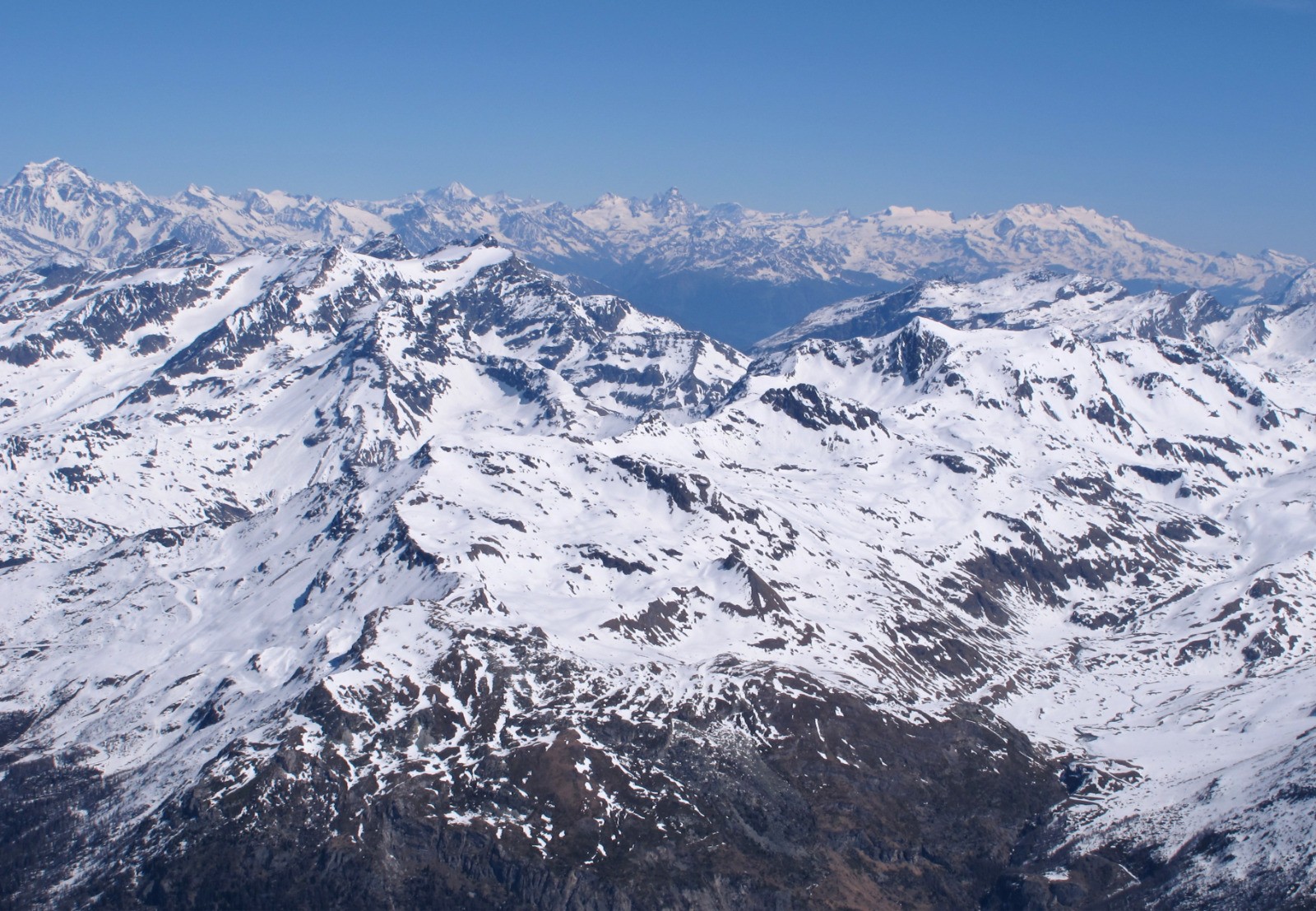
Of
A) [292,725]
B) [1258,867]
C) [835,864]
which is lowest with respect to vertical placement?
[1258,867]

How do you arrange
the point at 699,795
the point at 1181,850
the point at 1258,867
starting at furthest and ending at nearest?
the point at 699,795, the point at 1181,850, the point at 1258,867

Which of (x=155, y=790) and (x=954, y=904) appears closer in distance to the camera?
(x=954, y=904)

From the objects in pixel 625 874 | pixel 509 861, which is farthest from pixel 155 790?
pixel 625 874

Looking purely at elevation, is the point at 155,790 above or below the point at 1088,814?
above

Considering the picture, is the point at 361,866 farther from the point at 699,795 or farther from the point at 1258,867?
the point at 1258,867

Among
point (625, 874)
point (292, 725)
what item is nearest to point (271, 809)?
point (292, 725)

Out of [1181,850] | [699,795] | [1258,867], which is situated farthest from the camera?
[699,795]

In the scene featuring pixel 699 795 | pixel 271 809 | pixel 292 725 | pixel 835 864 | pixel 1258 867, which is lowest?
pixel 1258 867

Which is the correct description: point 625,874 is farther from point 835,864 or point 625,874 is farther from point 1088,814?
point 1088,814

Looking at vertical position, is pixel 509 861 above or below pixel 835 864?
above
